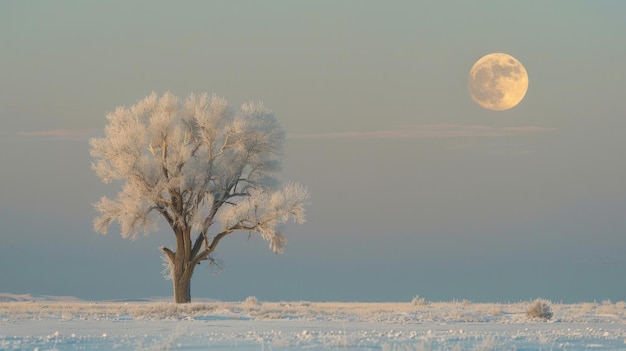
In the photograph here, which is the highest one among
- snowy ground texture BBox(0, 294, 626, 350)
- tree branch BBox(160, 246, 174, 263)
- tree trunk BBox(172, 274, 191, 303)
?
tree branch BBox(160, 246, 174, 263)

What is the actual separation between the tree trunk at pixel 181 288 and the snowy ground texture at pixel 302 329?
5865 millimetres

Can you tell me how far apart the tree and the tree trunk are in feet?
0.13

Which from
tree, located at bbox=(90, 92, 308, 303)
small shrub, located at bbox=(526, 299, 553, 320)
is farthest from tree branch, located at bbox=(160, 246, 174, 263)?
small shrub, located at bbox=(526, 299, 553, 320)

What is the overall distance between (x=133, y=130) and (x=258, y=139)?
5049mm

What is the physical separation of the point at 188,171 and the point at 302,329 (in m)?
16.9

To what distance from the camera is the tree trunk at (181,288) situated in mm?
36812

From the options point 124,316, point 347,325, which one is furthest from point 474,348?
point 124,316

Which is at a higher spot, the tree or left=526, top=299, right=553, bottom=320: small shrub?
the tree

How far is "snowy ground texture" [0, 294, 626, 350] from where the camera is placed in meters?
15.7

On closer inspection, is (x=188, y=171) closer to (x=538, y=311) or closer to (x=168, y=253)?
(x=168, y=253)

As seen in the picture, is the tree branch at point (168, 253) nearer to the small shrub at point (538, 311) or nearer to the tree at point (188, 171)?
the tree at point (188, 171)

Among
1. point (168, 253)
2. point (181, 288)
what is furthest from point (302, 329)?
point (168, 253)

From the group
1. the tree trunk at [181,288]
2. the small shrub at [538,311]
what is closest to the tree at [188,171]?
the tree trunk at [181,288]

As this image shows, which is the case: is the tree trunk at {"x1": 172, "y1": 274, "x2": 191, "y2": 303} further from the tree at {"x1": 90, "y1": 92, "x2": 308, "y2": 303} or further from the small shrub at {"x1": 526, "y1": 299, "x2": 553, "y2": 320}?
the small shrub at {"x1": 526, "y1": 299, "x2": 553, "y2": 320}
